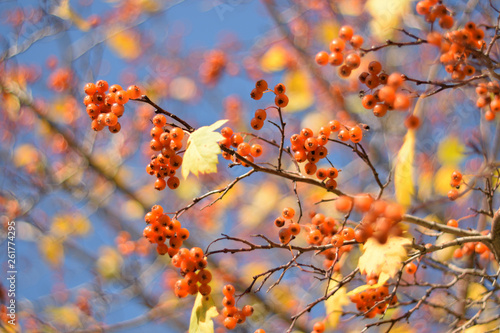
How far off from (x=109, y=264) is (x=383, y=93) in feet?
22.2

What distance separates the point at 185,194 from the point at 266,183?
1.89 metres

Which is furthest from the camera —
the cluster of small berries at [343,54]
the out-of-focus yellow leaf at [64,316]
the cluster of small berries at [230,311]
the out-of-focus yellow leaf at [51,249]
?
the out-of-focus yellow leaf at [51,249]

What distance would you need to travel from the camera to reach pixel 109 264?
24.9 feet

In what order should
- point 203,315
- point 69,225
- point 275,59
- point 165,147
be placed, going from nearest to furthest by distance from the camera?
point 165,147
point 203,315
point 69,225
point 275,59

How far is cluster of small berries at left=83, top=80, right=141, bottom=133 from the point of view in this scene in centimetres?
227

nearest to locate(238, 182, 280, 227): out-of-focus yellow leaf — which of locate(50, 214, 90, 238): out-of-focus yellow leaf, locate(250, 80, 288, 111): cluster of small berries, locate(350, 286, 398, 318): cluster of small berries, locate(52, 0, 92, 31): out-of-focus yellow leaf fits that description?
locate(50, 214, 90, 238): out-of-focus yellow leaf

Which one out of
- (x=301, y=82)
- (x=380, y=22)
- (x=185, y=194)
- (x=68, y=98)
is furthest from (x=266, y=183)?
(x=380, y=22)

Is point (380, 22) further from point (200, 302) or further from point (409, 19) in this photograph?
point (200, 302)

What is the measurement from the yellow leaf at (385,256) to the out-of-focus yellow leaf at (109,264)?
600 centimetres

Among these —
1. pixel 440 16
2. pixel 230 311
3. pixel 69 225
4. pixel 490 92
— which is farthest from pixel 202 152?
pixel 69 225

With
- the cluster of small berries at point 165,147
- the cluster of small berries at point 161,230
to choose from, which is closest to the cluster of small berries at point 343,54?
the cluster of small berries at point 165,147

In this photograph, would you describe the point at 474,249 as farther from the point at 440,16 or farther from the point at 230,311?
the point at 230,311

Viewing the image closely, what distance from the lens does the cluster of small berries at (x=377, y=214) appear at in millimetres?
1985

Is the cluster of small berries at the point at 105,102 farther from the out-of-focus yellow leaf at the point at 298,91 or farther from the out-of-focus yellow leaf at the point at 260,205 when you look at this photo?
the out-of-focus yellow leaf at the point at 260,205
